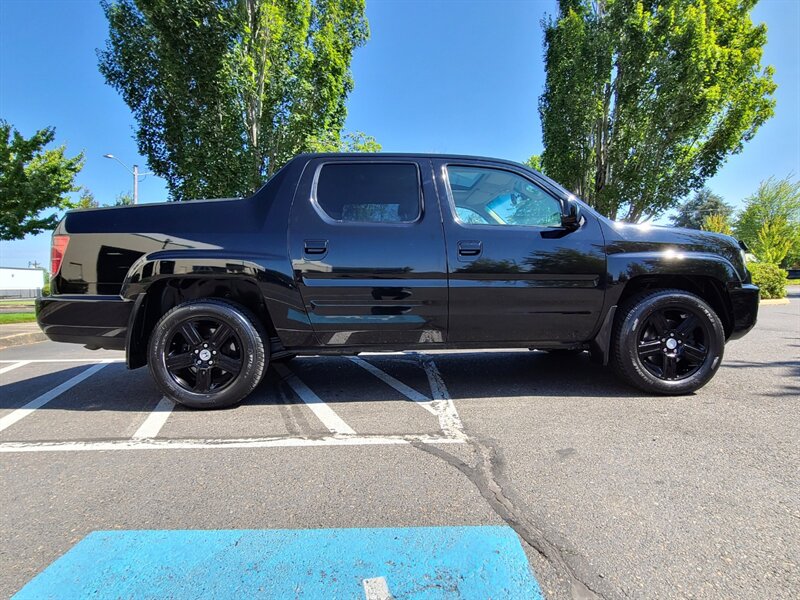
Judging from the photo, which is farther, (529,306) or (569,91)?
(569,91)

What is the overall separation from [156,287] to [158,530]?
2.10 m

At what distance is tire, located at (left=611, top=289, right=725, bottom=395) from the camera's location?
12.3ft

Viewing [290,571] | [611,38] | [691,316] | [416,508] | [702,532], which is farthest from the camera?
[611,38]

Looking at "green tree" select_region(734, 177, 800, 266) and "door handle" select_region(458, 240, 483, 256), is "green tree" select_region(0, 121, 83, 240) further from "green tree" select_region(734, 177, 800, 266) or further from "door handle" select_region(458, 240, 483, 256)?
"green tree" select_region(734, 177, 800, 266)

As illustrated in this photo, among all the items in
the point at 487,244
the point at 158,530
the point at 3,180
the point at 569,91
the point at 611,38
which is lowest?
the point at 158,530

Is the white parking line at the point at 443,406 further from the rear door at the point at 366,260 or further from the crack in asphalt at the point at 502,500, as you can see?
the rear door at the point at 366,260

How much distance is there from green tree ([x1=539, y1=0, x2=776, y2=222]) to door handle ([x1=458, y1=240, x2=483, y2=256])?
46.5 ft

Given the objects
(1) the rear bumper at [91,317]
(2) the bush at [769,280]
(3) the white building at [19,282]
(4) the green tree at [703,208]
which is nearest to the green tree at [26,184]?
(1) the rear bumper at [91,317]

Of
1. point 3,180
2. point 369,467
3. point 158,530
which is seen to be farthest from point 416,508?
point 3,180

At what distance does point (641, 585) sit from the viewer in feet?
5.24

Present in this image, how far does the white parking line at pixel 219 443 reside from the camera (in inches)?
114

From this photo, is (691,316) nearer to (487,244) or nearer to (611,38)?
(487,244)

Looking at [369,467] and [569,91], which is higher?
[569,91]

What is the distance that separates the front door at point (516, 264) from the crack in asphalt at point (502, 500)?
3.54 feet
